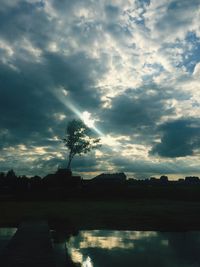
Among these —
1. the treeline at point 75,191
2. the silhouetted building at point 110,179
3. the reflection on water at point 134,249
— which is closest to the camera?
the reflection on water at point 134,249

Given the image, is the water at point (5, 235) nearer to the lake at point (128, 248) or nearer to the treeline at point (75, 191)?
the lake at point (128, 248)

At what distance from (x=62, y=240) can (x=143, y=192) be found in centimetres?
4650

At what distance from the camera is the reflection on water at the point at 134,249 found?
1493 cm

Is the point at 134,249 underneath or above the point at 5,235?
underneath

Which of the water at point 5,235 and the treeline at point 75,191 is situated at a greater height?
the treeline at point 75,191

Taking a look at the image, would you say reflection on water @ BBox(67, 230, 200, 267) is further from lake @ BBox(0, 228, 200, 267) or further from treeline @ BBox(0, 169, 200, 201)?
treeline @ BBox(0, 169, 200, 201)

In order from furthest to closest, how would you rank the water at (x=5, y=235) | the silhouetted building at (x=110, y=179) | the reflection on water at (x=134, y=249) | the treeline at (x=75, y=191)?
the silhouetted building at (x=110, y=179), the treeline at (x=75, y=191), the water at (x=5, y=235), the reflection on water at (x=134, y=249)

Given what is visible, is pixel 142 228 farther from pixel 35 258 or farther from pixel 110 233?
pixel 35 258

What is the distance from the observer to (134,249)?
1817 centimetres

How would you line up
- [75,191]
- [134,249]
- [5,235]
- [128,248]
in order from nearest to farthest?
[134,249] → [128,248] → [5,235] → [75,191]

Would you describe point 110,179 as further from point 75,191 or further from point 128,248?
point 128,248

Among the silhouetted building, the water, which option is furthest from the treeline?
the water

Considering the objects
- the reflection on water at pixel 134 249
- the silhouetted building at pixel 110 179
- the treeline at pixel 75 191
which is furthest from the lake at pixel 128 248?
the silhouetted building at pixel 110 179

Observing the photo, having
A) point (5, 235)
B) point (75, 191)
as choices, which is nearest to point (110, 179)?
point (75, 191)
